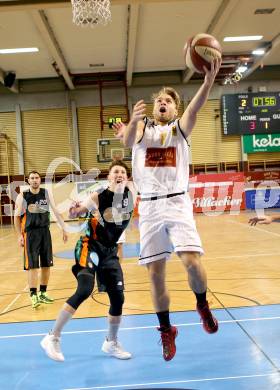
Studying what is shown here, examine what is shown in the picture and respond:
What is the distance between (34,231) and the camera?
6.21 metres

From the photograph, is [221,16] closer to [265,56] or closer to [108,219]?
[265,56]

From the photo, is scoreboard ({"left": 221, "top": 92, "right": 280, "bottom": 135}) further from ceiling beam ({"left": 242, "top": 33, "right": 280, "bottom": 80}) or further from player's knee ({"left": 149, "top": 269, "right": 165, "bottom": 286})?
player's knee ({"left": 149, "top": 269, "right": 165, "bottom": 286})

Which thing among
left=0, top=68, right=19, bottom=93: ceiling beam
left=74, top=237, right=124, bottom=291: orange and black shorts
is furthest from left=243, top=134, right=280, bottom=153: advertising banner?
left=74, top=237, right=124, bottom=291: orange and black shorts

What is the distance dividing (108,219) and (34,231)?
2359 millimetres

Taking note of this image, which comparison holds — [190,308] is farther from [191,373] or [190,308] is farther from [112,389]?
[112,389]

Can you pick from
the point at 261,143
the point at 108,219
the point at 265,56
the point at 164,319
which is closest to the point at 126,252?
the point at 108,219

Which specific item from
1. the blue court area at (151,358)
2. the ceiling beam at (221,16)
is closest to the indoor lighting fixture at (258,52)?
the ceiling beam at (221,16)

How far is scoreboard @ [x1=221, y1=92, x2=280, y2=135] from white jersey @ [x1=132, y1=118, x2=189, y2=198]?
1748 cm

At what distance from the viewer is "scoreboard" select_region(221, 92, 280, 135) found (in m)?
20.2

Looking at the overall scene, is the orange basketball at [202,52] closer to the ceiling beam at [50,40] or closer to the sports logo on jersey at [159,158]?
the sports logo on jersey at [159,158]

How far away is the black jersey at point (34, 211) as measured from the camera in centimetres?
618

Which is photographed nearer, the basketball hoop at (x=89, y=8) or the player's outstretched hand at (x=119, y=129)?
the player's outstretched hand at (x=119, y=129)

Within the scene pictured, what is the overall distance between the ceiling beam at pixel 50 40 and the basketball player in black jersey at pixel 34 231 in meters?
8.29

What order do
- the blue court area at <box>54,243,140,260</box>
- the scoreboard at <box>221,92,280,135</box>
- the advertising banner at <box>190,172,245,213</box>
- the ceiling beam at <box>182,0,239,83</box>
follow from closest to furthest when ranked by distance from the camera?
the blue court area at <box>54,243,140,260</box> < the ceiling beam at <box>182,0,239,83</box> < the advertising banner at <box>190,172,245,213</box> < the scoreboard at <box>221,92,280,135</box>
